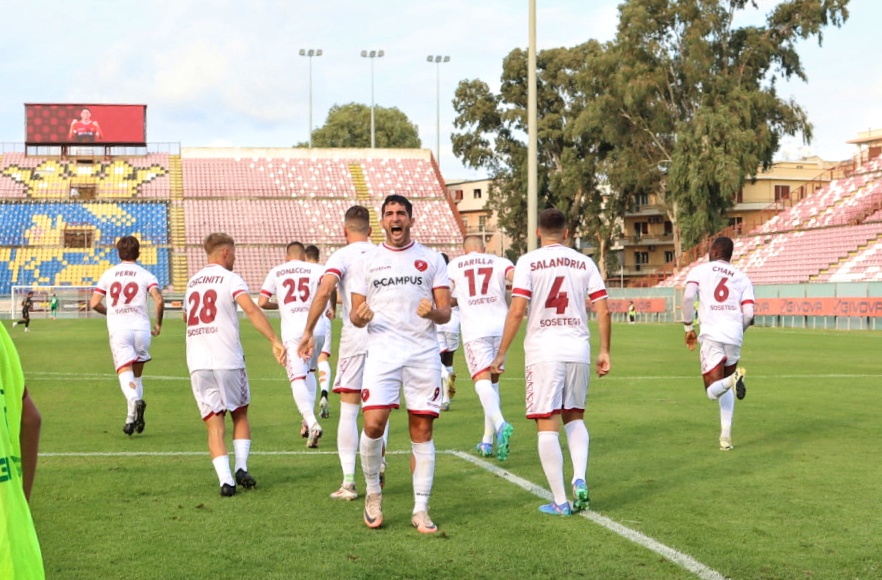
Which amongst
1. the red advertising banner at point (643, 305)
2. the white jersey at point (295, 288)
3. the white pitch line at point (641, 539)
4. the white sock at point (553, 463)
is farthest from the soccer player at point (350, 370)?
the red advertising banner at point (643, 305)

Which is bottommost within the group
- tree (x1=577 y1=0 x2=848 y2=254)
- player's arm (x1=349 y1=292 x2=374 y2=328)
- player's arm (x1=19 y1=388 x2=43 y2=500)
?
player's arm (x1=19 y1=388 x2=43 y2=500)

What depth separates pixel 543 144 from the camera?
74.6 m

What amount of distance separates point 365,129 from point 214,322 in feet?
299

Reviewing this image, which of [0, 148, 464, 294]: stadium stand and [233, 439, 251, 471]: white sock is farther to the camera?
[0, 148, 464, 294]: stadium stand

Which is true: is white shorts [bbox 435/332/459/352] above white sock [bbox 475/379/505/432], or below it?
above

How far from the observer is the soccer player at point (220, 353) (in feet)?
28.0

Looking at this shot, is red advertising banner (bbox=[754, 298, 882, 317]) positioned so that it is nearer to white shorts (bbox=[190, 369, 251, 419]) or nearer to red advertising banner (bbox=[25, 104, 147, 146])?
white shorts (bbox=[190, 369, 251, 419])

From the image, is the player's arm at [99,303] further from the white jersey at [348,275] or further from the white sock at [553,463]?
the white sock at [553,463]

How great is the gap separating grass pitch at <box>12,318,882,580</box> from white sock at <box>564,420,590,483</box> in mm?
335

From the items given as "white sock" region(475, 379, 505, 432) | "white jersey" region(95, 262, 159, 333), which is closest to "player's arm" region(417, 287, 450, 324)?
"white sock" region(475, 379, 505, 432)

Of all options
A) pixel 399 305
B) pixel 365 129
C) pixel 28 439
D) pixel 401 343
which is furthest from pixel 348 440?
pixel 365 129

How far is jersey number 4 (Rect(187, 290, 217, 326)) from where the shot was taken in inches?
342

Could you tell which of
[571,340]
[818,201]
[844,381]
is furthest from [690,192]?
[571,340]

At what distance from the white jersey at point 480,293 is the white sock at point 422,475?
3.66m
